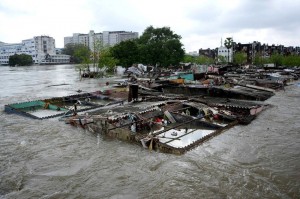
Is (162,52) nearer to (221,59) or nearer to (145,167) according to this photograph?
(221,59)

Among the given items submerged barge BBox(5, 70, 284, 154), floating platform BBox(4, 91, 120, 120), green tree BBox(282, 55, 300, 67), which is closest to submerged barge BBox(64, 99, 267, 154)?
submerged barge BBox(5, 70, 284, 154)

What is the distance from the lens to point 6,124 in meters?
19.1

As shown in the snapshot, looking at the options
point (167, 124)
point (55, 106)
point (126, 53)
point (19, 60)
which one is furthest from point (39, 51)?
point (167, 124)

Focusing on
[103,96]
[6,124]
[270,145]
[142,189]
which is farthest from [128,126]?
[103,96]

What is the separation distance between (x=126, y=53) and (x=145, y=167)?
52258 mm

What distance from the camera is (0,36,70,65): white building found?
506ft

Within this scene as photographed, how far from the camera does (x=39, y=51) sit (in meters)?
155

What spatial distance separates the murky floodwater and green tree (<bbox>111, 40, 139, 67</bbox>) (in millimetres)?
46214

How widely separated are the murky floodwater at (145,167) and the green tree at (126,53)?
152 feet

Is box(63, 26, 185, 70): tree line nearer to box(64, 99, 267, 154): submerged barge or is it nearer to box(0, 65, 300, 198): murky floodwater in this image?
box(64, 99, 267, 154): submerged barge

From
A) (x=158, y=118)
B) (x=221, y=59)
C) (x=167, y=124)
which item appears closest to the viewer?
(x=167, y=124)

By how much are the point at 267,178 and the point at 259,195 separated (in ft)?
4.65

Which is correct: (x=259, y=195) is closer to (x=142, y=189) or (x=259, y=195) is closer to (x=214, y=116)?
(x=142, y=189)

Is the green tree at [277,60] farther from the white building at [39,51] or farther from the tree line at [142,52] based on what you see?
the white building at [39,51]
